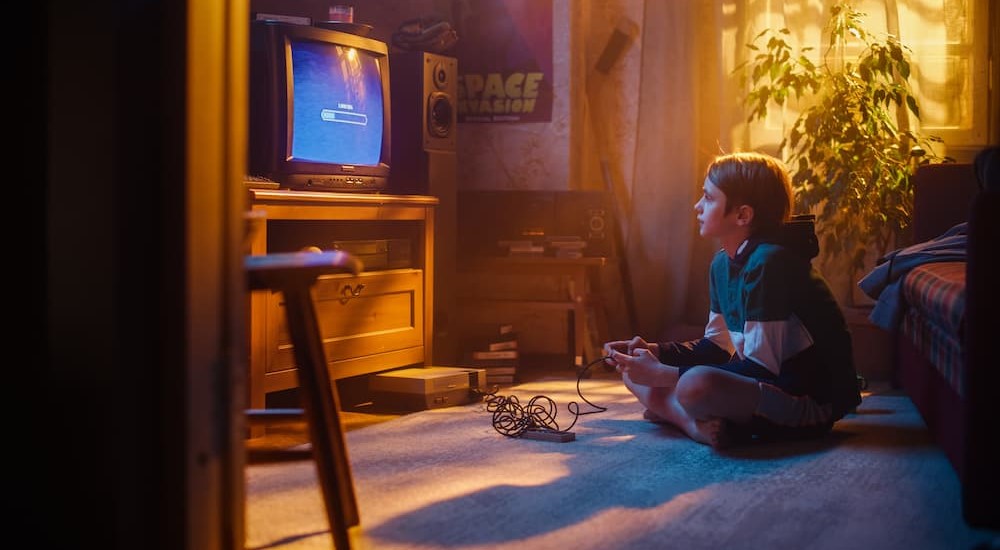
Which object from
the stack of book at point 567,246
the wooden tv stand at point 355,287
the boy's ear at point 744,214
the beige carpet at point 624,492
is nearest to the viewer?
the beige carpet at point 624,492

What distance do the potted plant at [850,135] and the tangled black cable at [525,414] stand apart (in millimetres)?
1483

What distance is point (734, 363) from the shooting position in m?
2.82

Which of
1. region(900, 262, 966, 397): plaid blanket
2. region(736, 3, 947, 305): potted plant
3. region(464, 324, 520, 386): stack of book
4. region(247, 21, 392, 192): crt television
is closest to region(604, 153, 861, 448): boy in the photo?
region(900, 262, 966, 397): plaid blanket

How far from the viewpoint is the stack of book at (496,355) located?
13.3ft

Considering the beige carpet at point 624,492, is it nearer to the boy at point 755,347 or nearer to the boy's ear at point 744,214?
the boy at point 755,347

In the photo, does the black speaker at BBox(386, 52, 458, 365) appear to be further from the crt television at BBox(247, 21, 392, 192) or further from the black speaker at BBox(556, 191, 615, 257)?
the black speaker at BBox(556, 191, 615, 257)

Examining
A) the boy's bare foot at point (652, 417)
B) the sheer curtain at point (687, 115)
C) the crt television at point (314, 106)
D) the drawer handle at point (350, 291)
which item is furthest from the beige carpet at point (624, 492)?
the sheer curtain at point (687, 115)

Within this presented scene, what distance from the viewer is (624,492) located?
2.28 metres

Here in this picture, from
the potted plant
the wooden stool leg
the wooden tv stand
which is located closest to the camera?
the wooden stool leg

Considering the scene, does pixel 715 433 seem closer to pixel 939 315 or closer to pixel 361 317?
pixel 939 315

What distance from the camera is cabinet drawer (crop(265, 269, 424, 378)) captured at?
3121 millimetres

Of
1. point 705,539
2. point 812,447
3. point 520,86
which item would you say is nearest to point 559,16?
point 520,86

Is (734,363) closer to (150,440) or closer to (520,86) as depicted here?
(150,440)

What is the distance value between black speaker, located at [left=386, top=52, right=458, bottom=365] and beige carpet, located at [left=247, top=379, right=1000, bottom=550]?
1113 millimetres
